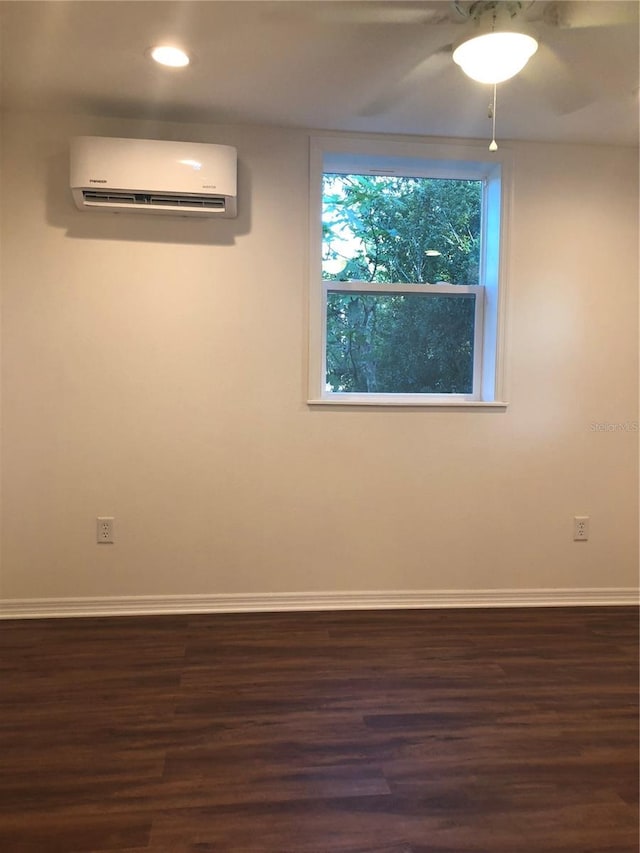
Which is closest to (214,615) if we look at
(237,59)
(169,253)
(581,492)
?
(169,253)

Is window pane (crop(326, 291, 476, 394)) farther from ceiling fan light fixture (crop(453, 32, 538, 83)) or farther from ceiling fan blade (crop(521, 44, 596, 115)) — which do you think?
ceiling fan light fixture (crop(453, 32, 538, 83))

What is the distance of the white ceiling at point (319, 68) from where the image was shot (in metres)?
1.94

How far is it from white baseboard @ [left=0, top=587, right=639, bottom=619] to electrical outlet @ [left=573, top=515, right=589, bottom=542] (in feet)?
0.99

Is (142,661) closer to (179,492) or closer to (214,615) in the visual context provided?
(214,615)

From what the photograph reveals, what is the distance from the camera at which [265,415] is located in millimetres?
2949

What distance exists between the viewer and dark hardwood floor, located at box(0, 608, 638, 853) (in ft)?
5.09

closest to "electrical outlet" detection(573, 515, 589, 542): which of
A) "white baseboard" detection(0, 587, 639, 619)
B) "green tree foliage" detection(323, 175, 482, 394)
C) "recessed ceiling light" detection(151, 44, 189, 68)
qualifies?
"white baseboard" detection(0, 587, 639, 619)

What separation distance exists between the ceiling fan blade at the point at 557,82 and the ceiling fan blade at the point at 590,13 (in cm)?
15

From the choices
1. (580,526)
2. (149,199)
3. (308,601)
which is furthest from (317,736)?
(149,199)

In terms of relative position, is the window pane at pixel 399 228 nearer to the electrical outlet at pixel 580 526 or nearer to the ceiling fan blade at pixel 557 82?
the ceiling fan blade at pixel 557 82

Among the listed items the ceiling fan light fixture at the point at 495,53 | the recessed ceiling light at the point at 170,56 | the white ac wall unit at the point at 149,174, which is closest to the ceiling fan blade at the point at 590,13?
the ceiling fan light fixture at the point at 495,53

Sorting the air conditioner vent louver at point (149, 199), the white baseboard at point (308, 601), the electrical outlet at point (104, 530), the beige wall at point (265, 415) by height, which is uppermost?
the air conditioner vent louver at point (149, 199)

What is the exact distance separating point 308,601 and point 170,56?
2.52 meters

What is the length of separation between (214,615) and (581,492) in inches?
81.8
